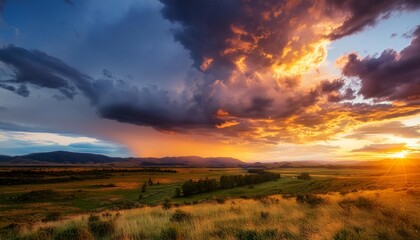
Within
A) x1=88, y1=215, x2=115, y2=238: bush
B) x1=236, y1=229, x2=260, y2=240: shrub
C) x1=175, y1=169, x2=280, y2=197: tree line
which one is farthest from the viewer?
x1=175, y1=169, x2=280, y2=197: tree line

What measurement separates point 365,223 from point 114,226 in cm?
1186

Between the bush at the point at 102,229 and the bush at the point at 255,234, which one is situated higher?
the bush at the point at 255,234

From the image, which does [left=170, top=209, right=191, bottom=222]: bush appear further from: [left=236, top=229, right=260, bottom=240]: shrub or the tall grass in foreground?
[left=236, top=229, right=260, bottom=240]: shrub

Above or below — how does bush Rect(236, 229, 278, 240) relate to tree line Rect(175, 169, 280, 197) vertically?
above

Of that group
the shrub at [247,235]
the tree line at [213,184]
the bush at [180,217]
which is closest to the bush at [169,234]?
the shrub at [247,235]

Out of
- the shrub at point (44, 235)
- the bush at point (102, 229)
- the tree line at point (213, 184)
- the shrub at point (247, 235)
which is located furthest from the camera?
the tree line at point (213, 184)

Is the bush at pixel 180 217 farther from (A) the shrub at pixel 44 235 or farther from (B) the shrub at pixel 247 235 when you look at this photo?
(A) the shrub at pixel 44 235

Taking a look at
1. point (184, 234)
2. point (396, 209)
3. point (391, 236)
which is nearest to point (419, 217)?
point (396, 209)

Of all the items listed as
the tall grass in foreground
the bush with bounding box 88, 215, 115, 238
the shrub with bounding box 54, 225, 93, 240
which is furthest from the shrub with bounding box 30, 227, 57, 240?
the bush with bounding box 88, 215, 115, 238

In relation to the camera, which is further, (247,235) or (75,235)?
(75,235)

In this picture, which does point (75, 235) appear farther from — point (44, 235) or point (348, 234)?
point (348, 234)

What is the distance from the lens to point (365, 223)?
14234mm

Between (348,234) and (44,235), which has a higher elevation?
(348,234)

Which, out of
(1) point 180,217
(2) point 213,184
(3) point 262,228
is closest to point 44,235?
(1) point 180,217
